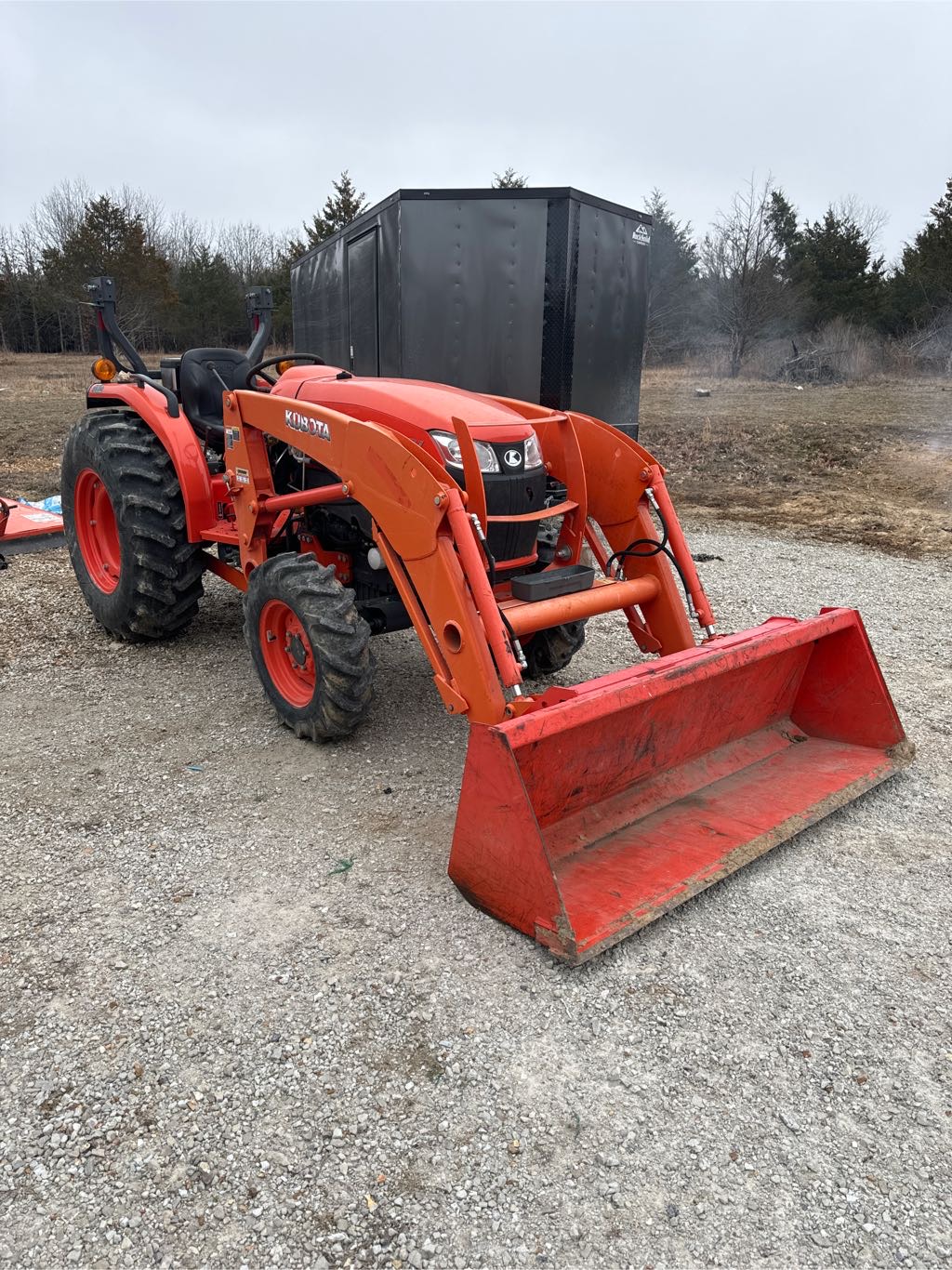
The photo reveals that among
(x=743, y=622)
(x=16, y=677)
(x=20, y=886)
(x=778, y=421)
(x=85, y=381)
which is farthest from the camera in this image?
(x=85, y=381)

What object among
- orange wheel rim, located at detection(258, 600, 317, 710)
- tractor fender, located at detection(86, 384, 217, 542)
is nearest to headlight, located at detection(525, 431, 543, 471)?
orange wheel rim, located at detection(258, 600, 317, 710)

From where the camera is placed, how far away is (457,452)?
379cm

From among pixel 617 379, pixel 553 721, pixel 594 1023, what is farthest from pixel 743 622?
pixel 594 1023

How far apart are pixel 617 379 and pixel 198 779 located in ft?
17.4

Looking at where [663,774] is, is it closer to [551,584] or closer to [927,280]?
[551,584]

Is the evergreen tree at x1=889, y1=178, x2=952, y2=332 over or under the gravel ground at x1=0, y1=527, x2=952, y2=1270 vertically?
over

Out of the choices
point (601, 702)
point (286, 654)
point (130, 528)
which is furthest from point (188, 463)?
point (601, 702)

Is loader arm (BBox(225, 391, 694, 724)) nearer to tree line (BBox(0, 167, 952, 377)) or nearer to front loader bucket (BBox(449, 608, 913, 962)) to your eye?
front loader bucket (BBox(449, 608, 913, 962))

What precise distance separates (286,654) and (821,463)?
1018cm

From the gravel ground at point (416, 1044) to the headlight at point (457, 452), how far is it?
131 centimetres

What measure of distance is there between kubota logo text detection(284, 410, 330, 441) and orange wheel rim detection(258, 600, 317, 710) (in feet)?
2.48

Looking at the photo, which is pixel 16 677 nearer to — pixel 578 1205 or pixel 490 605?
pixel 490 605

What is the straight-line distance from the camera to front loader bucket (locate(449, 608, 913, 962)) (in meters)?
2.79

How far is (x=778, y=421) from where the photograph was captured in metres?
14.6
